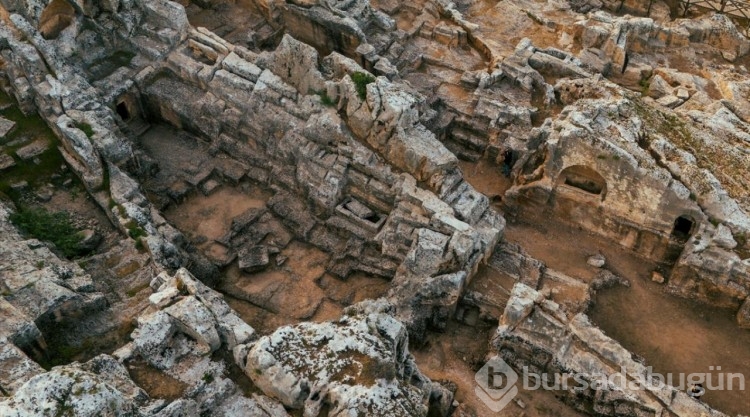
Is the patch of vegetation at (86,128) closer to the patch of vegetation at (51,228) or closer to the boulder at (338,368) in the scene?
the patch of vegetation at (51,228)

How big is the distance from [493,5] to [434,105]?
8.42 meters

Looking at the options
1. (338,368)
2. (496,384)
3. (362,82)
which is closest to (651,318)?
(496,384)

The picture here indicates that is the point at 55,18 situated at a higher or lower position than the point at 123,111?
higher

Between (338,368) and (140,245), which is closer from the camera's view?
(338,368)

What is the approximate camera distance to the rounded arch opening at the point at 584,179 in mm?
20084

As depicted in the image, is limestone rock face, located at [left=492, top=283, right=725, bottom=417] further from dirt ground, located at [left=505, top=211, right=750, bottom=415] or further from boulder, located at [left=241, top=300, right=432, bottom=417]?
boulder, located at [left=241, top=300, right=432, bottom=417]

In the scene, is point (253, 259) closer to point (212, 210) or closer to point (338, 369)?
point (212, 210)

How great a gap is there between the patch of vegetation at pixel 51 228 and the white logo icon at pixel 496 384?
411 inches

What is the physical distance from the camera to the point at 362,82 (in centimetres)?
1933

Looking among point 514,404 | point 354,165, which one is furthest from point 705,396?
point 354,165

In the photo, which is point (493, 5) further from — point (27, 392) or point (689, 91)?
point (27, 392)

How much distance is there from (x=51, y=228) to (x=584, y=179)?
14589 mm

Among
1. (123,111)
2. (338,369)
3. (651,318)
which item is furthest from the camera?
(123,111)

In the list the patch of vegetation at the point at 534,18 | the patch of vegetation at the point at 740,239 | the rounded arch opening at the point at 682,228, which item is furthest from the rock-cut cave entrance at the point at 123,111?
the patch of vegetation at the point at 740,239
